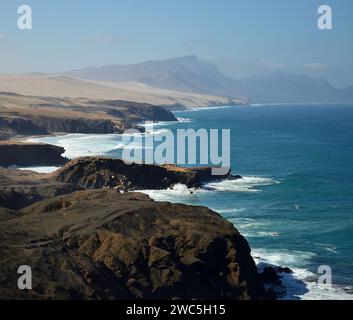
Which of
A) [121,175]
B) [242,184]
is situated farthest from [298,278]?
[242,184]

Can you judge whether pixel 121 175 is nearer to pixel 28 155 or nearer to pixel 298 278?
pixel 28 155

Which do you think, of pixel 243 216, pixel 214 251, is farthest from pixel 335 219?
pixel 214 251

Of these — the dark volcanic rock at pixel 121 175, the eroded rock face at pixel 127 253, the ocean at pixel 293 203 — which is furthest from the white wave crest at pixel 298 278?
the dark volcanic rock at pixel 121 175

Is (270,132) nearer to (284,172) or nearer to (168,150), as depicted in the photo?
(168,150)

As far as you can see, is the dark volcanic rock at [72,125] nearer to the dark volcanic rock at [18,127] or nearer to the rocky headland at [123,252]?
the dark volcanic rock at [18,127]

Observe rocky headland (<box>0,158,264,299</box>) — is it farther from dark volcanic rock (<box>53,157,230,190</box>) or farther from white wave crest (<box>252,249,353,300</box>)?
dark volcanic rock (<box>53,157,230,190</box>)
